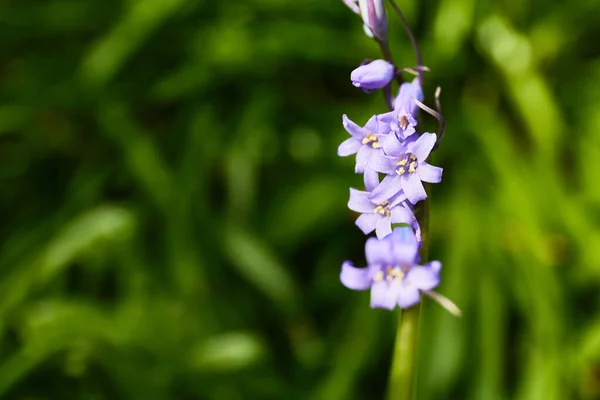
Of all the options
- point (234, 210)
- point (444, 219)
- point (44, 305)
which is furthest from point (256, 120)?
point (44, 305)

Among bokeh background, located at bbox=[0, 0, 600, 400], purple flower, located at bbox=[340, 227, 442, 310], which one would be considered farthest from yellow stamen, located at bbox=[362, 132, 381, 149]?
bokeh background, located at bbox=[0, 0, 600, 400]

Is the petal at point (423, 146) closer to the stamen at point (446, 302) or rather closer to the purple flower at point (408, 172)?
the purple flower at point (408, 172)

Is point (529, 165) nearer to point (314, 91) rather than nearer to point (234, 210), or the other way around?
point (314, 91)

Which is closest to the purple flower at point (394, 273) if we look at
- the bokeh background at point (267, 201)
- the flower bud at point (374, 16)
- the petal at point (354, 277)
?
the petal at point (354, 277)

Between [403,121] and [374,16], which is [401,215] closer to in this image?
[403,121]

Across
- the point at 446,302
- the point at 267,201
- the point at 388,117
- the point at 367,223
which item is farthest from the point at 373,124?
the point at 267,201

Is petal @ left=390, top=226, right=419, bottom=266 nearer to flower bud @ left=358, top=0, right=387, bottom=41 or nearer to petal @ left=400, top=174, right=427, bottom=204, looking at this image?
petal @ left=400, top=174, right=427, bottom=204
